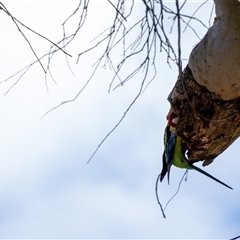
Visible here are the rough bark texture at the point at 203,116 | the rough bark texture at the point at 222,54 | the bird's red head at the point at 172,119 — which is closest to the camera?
the rough bark texture at the point at 222,54

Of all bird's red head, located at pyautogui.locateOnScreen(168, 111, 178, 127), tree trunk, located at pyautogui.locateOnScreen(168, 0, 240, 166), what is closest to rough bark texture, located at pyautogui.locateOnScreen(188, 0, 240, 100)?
tree trunk, located at pyautogui.locateOnScreen(168, 0, 240, 166)

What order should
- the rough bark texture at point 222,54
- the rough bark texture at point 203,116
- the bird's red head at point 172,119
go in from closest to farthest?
the rough bark texture at point 222,54, the rough bark texture at point 203,116, the bird's red head at point 172,119

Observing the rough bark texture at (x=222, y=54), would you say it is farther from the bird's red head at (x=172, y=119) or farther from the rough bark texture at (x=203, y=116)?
the bird's red head at (x=172, y=119)

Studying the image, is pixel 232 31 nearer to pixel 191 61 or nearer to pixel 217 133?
pixel 191 61

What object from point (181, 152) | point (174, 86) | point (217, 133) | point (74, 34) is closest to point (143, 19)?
point (74, 34)

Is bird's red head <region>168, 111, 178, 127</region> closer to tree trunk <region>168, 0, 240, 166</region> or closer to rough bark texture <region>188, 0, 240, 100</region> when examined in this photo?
tree trunk <region>168, 0, 240, 166</region>

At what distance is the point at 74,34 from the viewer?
1195 millimetres

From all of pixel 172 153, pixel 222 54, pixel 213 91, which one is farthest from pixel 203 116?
pixel 172 153

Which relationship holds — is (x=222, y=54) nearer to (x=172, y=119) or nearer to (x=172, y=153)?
(x=172, y=119)

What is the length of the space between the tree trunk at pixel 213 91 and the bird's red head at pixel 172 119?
36mm

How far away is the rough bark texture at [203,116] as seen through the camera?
1372 mm

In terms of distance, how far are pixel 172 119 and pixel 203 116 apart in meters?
0.18

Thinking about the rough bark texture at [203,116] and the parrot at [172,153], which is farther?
the parrot at [172,153]

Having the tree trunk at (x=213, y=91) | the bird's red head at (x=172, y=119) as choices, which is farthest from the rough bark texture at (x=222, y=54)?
the bird's red head at (x=172, y=119)
